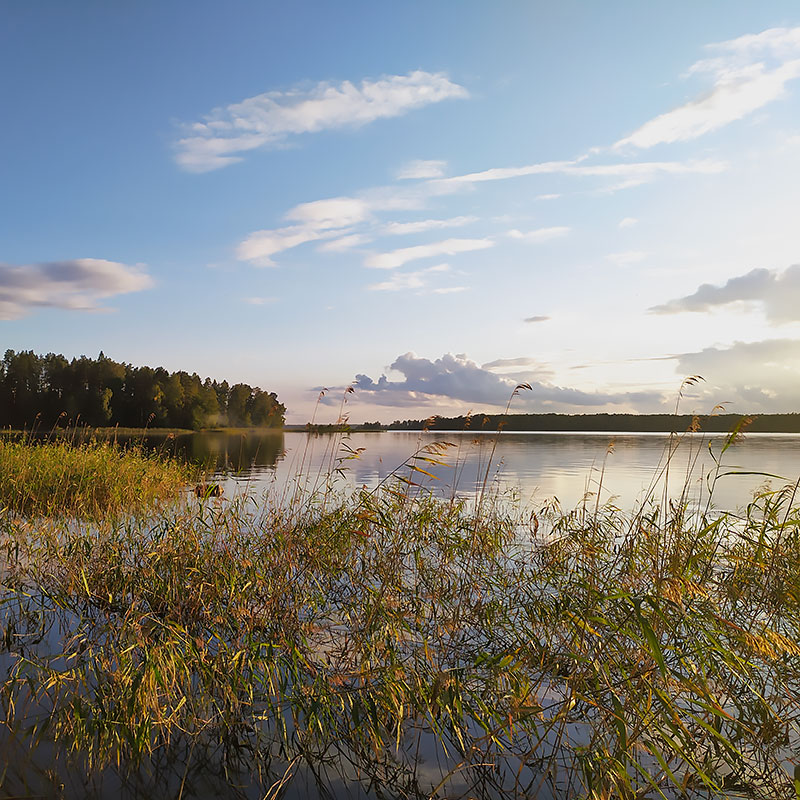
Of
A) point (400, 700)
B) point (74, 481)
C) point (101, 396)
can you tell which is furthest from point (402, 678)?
point (101, 396)

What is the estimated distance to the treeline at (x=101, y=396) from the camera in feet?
261

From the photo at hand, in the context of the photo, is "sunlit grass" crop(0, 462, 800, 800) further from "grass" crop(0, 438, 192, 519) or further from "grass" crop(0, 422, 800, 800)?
"grass" crop(0, 438, 192, 519)

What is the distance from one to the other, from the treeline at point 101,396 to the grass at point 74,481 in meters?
61.3

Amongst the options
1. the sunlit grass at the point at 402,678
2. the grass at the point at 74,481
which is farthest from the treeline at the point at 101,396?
the sunlit grass at the point at 402,678

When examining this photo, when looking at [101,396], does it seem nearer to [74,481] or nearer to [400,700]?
[74,481]

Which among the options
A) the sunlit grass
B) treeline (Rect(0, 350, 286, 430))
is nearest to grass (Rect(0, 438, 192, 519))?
the sunlit grass

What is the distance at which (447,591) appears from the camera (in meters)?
7.00

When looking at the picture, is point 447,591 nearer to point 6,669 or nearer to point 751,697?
point 751,697

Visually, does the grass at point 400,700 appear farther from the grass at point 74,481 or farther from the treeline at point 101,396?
the treeline at point 101,396

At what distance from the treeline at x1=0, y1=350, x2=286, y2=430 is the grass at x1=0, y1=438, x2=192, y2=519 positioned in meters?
61.3

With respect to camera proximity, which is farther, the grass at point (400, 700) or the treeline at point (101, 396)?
the treeline at point (101, 396)

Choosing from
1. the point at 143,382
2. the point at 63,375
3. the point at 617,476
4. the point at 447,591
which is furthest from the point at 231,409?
the point at 447,591

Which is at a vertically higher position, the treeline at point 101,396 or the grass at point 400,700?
the treeline at point 101,396

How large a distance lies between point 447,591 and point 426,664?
86.7 inches
